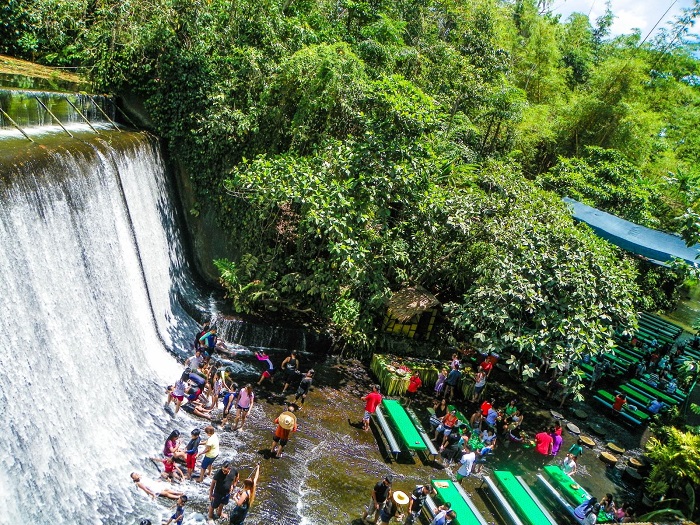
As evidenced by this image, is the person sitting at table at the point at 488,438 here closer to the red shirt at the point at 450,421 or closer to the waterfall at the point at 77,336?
the red shirt at the point at 450,421

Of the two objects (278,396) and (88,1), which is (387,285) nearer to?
(278,396)

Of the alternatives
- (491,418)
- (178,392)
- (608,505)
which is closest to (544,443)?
(491,418)

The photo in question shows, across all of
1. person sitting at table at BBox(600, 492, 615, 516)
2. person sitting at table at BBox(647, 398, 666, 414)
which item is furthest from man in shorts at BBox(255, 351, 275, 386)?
person sitting at table at BBox(647, 398, 666, 414)

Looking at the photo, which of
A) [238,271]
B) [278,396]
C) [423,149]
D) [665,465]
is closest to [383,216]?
[423,149]

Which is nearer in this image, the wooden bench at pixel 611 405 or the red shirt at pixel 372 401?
the red shirt at pixel 372 401

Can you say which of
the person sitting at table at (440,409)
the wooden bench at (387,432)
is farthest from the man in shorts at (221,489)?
the person sitting at table at (440,409)

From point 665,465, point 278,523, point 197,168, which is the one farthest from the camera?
point 197,168

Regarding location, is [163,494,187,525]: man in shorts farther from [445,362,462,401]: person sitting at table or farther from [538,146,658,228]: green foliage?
[538,146,658,228]: green foliage
